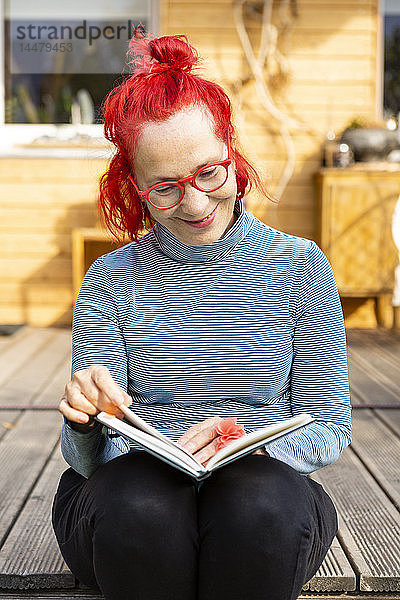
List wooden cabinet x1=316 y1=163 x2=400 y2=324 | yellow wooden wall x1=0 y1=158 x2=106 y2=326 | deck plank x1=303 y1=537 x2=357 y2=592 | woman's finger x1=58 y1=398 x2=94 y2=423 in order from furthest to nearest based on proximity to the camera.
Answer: yellow wooden wall x1=0 y1=158 x2=106 y2=326 → wooden cabinet x1=316 y1=163 x2=400 y2=324 → deck plank x1=303 y1=537 x2=357 y2=592 → woman's finger x1=58 y1=398 x2=94 y2=423

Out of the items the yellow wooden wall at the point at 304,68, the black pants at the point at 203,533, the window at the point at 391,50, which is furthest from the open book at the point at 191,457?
the window at the point at 391,50

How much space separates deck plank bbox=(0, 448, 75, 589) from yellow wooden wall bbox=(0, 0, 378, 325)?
3.06m

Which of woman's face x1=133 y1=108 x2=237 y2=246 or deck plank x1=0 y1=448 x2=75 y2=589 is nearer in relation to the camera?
woman's face x1=133 y1=108 x2=237 y2=246

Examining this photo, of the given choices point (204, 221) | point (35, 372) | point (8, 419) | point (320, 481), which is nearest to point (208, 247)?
point (204, 221)

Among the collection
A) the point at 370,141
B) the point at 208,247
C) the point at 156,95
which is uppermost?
the point at 370,141

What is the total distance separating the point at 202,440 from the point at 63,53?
13.8 feet

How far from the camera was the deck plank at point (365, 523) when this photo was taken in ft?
5.22

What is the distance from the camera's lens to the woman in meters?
1.20

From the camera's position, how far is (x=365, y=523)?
1880 mm

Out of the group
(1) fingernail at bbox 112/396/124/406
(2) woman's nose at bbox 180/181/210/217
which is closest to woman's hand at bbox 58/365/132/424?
(1) fingernail at bbox 112/396/124/406

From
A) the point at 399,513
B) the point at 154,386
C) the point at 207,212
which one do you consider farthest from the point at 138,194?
the point at 399,513

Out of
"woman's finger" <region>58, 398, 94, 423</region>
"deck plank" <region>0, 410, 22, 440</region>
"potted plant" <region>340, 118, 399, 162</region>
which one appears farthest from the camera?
"potted plant" <region>340, 118, 399, 162</region>

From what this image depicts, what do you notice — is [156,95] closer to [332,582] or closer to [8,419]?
[332,582]

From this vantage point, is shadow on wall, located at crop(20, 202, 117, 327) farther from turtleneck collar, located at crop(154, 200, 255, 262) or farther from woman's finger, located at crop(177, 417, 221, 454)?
woman's finger, located at crop(177, 417, 221, 454)
